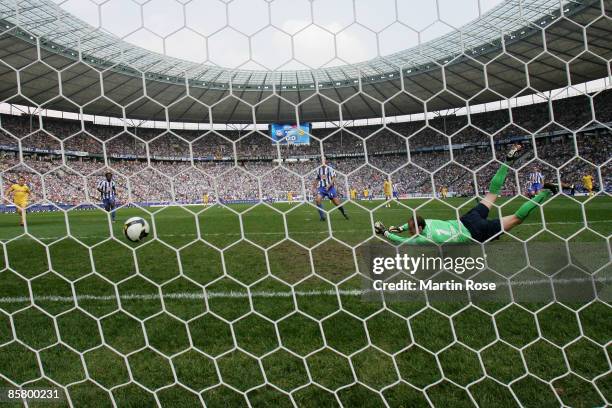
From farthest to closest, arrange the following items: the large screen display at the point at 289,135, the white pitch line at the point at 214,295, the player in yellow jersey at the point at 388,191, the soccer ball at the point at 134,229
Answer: the soccer ball at the point at 134,229 → the player in yellow jersey at the point at 388,191 → the white pitch line at the point at 214,295 → the large screen display at the point at 289,135

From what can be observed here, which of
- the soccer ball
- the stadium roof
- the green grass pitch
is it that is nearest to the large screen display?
the stadium roof

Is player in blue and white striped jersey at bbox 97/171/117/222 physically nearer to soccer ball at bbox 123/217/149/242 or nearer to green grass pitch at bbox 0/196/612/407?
soccer ball at bbox 123/217/149/242

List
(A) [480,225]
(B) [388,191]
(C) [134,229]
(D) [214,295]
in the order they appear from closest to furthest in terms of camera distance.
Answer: (D) [214,295], (A) [480,225], (C) [134,229], (B) [388,191]

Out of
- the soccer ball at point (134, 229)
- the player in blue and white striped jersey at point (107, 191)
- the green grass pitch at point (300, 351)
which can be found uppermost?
the green grass pitch at point (300, 351)

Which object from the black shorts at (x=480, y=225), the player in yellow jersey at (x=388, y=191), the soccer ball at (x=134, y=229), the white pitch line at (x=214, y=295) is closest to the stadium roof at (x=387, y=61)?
the player in yellow jersey at (x=388, y=191)

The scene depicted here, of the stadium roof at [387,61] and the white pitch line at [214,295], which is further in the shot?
the white pitch line at [214,295]

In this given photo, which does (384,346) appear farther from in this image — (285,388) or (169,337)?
(169,337)

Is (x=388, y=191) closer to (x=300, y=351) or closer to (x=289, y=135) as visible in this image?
(x=289, y=135)

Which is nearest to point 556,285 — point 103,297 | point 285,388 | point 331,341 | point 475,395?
point 475,395

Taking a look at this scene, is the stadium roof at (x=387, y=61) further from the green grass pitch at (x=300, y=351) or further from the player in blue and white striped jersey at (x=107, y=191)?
the player in blue and white striped jersey at (x=107, y=191)

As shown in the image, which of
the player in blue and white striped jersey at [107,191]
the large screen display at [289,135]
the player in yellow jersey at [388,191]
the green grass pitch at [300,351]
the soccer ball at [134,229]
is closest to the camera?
the green grass pitch at [300,351]

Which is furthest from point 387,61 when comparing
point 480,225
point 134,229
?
point 134,229

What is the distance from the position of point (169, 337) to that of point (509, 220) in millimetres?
3332

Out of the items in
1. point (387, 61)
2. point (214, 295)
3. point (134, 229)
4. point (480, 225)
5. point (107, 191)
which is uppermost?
point (387, 61)
